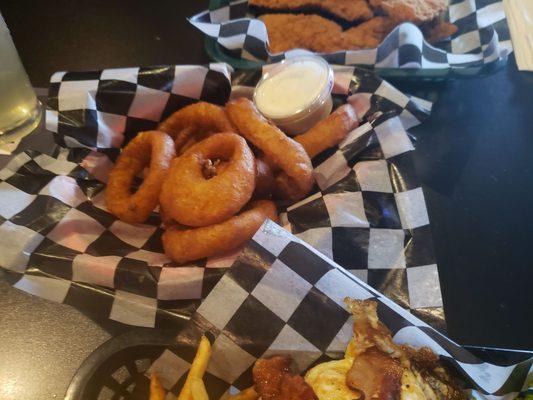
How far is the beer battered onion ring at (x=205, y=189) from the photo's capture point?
1.53m

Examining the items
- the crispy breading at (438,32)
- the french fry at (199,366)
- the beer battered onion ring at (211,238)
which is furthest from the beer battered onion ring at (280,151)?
the crispy breading at (438,32)

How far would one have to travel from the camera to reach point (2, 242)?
1.48 m

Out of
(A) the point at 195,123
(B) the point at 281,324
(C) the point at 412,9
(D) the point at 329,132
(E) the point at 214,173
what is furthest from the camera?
(C) the point at 412,9

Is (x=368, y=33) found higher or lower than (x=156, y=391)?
higher

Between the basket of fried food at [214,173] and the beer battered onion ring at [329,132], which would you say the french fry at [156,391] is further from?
the beer battered onion ring at [329,132]

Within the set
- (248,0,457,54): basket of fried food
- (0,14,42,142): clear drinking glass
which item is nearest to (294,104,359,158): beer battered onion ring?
(248,0,457,54): basket of fried food

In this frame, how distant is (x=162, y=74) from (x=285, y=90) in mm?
517

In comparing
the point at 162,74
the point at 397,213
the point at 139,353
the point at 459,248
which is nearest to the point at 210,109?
the point at 162,74

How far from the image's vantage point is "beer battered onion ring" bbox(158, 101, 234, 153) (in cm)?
186

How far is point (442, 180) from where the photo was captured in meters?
1.91

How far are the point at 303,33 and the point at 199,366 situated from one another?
189 centimetres

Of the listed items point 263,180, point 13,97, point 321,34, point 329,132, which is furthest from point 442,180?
point 13,97

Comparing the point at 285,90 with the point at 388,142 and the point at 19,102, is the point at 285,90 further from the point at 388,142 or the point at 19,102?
the point at 19,102

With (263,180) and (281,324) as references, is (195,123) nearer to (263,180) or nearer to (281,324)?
(263,180)
